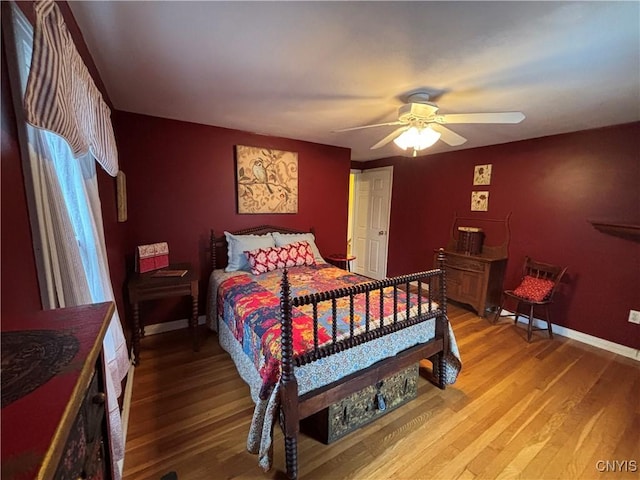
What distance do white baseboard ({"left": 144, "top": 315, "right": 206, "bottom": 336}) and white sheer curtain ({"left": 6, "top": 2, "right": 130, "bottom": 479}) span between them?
1.67m

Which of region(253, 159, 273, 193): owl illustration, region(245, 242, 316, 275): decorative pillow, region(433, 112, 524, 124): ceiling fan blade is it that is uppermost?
region(433, 112, 524, 124): ceiling fan blade

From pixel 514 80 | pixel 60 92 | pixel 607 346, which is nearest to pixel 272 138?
pixel 514 80

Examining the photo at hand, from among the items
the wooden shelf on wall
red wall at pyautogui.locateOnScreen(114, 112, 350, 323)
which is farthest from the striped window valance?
the wooden shelf on wall

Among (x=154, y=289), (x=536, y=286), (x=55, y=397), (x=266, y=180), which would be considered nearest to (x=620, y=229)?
(x=536, y=286)

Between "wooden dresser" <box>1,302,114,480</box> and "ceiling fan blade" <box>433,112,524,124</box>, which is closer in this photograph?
"wooden dresser" <box>1,302,114,480</box>

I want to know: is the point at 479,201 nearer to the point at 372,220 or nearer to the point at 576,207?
the point at 576,207

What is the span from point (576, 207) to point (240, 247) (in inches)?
143

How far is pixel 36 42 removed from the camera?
846mm

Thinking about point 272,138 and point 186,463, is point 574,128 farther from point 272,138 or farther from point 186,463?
point 186,463

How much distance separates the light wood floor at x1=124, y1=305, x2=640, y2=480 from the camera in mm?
1629

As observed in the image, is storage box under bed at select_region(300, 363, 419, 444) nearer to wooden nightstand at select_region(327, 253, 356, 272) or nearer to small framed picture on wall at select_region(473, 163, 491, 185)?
wooden nightstand at select_region(327, 253, 356, 272)

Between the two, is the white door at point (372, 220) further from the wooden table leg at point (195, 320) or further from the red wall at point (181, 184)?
the wooden table leg at point (195, 320)

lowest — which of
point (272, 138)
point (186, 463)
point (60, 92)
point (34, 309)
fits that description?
point (186, 463)

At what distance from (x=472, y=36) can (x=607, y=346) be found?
11.1 feet
